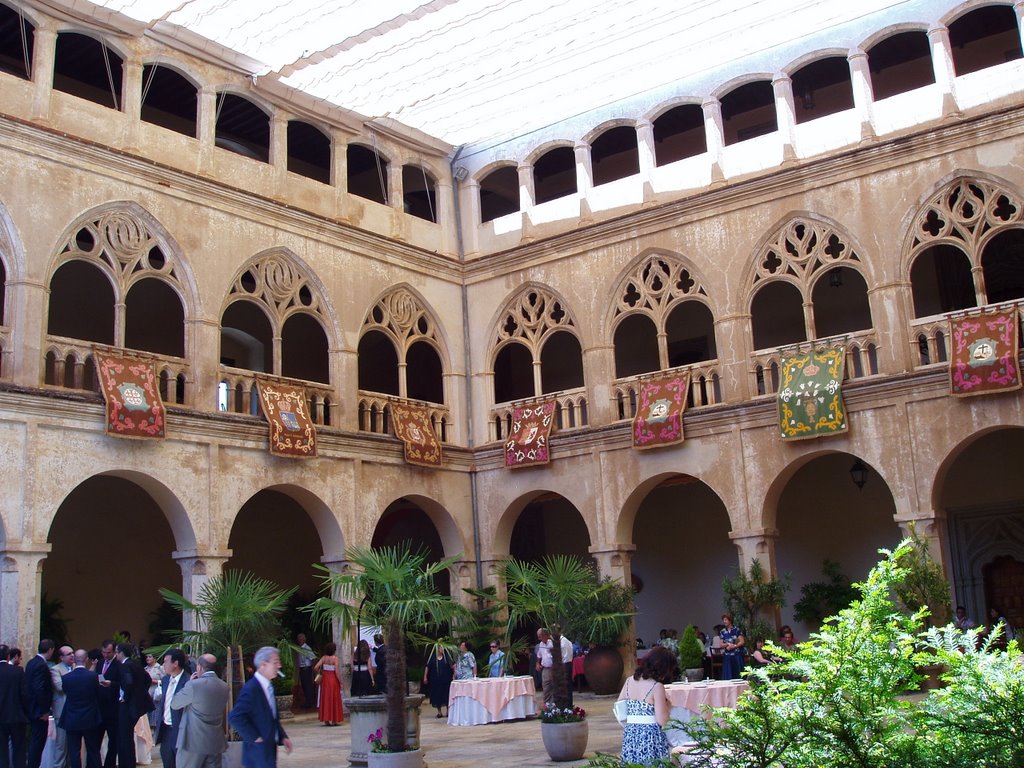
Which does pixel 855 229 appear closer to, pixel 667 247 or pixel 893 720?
pixel 667 247

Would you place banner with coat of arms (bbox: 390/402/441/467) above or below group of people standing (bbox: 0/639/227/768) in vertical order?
above

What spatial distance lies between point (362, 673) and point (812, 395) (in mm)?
8093

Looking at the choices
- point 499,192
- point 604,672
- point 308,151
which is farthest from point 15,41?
point 604,672

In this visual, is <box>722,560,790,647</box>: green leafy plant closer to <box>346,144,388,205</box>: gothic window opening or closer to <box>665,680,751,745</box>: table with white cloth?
<box>665,680,751,745</box>: table with white cloth

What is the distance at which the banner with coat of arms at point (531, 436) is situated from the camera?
2050 cm

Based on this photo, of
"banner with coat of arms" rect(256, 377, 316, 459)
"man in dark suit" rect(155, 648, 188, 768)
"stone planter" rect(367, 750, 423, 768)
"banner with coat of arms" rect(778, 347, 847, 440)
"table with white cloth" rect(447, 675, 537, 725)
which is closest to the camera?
"man in dark suit" rect(155, 648, 188, 768)

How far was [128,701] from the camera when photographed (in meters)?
10.5

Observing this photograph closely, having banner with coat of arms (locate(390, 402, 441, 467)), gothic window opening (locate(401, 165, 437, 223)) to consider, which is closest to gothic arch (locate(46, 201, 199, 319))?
banner with coat of arms (locate(390, 402, 441, 467))

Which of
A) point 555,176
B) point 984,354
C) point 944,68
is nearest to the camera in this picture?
point 984,354

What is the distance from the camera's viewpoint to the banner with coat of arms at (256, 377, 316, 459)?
1794 cm

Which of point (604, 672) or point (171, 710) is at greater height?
point (171, 710)

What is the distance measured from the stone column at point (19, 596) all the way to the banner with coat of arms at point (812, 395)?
11131 millimetres

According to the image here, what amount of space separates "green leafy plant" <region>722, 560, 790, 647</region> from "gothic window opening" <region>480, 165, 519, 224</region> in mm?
9644

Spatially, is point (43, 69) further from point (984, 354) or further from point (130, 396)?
point (984, 354)
